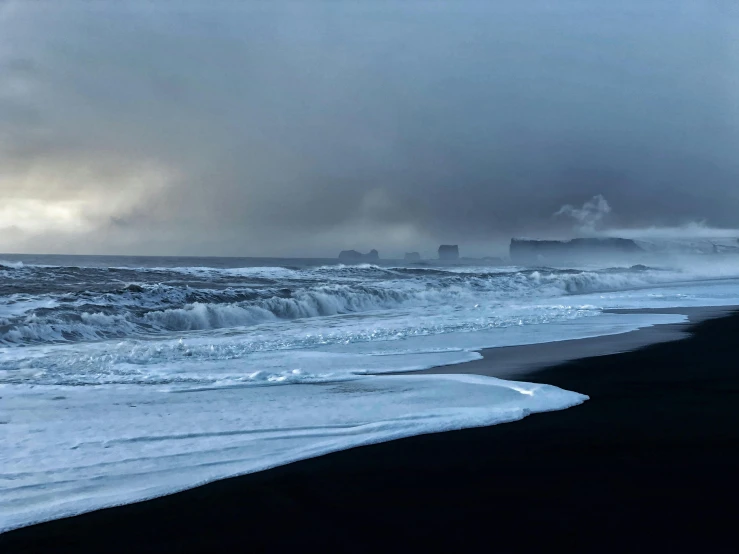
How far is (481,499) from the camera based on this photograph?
130 inches

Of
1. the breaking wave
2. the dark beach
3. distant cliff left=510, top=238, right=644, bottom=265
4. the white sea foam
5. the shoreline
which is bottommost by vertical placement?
the dark beach

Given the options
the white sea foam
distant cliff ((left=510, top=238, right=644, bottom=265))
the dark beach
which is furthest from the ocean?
distant cliff ((left=510, top=238, right=644, bottom=265))

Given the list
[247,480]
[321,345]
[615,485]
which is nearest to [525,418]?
[615,485]

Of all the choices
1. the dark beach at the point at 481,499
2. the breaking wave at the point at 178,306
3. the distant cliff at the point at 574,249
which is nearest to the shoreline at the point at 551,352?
the dark beach at the point at 481,499

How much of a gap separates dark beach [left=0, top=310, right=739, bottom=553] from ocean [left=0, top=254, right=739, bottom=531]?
0.29 m

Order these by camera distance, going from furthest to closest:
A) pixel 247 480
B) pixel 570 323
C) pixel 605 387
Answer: pixel 570 323 < pixel 605 387 < pixel 247 480

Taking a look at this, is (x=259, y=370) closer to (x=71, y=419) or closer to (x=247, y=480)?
(x=71, y=419)

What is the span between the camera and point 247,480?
3.69 metres

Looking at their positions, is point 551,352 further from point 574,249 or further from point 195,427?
point 574,249

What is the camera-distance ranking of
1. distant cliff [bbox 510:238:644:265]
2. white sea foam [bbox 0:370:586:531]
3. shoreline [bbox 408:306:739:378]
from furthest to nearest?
distant cliff [bbox 510:238:644:265], shoreline [bbox 408:306:739:378], white sea foam [bbox 0:370:586:531]

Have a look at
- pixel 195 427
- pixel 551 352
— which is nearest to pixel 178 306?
pixel 551 352

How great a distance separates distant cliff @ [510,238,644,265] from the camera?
354ft

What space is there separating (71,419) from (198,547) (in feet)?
9.96

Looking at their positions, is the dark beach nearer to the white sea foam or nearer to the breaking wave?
the white sea foam
